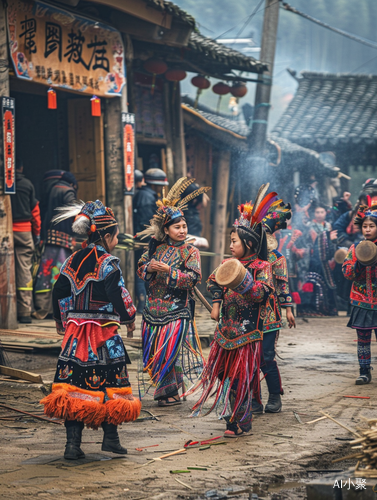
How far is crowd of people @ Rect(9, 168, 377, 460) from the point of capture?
4.92m

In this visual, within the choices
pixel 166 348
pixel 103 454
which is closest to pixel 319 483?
pixel 103 454

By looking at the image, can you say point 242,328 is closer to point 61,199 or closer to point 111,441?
point 111,441

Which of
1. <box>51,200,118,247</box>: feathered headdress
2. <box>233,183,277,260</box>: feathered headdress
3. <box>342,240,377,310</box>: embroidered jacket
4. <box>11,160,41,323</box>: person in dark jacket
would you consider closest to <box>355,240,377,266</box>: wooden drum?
<box>342,240,377,310</box>: embroidered jacket

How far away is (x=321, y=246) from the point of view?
13.9 metres

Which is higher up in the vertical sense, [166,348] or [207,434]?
[166,348]

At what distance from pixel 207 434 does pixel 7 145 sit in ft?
17.6

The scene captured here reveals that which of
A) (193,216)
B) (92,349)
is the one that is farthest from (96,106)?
(92,349)

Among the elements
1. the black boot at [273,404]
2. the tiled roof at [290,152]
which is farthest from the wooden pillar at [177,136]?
the black boot at [273,404]

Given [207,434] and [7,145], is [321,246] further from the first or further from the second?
[207,434]

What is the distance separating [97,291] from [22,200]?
5381 millimetres

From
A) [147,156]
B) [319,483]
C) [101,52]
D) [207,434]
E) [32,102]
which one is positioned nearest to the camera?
[319,483]

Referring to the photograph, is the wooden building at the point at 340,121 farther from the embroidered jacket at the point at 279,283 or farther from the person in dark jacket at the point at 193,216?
the embroidered jacket at the point at 279,283

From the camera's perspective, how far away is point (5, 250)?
369 inches

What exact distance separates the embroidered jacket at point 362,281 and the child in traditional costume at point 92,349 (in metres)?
3.21
